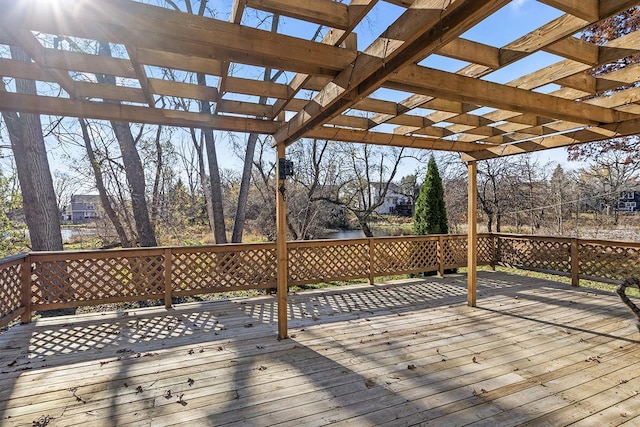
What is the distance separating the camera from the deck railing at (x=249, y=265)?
152 inches

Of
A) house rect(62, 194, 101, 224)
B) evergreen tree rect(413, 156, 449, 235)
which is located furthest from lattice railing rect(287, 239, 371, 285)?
house rect(62, 194, 101, 224)

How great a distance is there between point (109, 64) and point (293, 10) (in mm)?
1583

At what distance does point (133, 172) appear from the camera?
19.8 ft

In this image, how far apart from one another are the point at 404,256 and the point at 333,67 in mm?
4655

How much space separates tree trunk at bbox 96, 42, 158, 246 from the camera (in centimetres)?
595

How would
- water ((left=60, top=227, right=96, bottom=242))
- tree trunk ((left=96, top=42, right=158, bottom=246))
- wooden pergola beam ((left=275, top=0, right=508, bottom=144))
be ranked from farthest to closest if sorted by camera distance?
water ((left=60, top=227, right=96, bottom=242)) → tree trunk ((left=96, top=42, right=158, bottom=246)) → wooden pergola beam ((left=275, top=0, right=508, bottom=144))

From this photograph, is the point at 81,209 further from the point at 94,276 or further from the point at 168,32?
the point at 168,32

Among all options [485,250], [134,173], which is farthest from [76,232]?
[485,250]

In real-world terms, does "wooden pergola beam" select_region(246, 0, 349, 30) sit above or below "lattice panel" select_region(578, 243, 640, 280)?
above

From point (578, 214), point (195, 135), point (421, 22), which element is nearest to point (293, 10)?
point (421, 22)

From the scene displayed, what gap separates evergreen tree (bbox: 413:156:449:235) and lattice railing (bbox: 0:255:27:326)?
23.0 ft

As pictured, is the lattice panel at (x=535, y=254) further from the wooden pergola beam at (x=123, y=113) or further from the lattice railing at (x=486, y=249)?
the wooden pergola beam at (x=123, y=113)

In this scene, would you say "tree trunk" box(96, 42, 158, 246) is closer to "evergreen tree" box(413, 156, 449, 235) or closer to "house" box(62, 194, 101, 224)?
"house" box(62, 194, 101, 224)

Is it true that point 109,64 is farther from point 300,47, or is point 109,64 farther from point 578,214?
point 578,214
